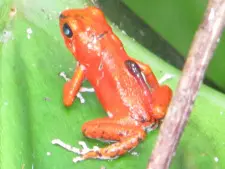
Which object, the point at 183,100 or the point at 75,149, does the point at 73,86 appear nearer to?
the point at 75,149

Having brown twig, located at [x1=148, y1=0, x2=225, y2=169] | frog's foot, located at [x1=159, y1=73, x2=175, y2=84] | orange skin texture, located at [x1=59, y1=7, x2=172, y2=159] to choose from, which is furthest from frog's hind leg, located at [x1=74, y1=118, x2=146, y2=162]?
brown twig, located at [x1=148, y1=0, x2=225, y2=169]

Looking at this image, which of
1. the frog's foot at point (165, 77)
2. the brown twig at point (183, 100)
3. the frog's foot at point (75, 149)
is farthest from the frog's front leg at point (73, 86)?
the brown twig at point (183, 100)

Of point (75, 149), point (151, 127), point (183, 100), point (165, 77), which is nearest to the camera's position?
point (183, 100)

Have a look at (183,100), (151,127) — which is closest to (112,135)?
(151,127)

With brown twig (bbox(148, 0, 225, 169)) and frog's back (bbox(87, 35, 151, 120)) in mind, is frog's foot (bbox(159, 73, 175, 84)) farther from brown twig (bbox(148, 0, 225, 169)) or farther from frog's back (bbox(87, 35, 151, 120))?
brown twig (bbox(148, 0, 225, 169))

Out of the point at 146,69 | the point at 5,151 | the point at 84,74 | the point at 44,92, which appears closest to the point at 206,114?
the point at 146,69

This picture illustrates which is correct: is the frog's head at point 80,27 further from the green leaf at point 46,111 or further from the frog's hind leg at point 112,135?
the frog's hind leg at point 112,135
